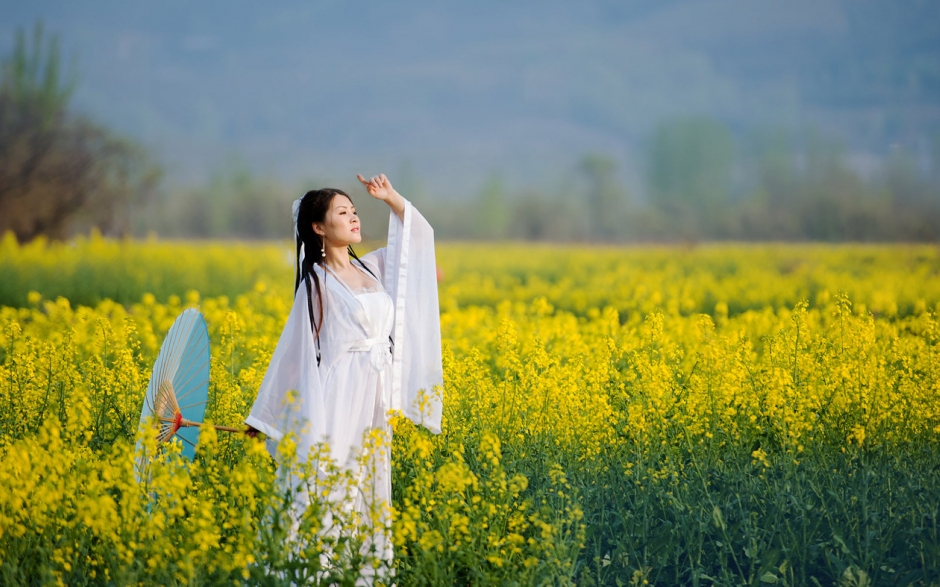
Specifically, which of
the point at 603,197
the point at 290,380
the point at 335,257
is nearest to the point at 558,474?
→ the point at 290,380

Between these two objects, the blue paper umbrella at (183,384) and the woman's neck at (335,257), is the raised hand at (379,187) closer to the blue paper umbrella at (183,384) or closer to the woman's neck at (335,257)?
the woman's neck at (335,257)

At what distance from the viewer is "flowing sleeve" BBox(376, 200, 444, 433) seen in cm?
354

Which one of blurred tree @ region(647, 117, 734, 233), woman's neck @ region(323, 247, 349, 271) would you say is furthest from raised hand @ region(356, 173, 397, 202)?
blurred tree @ region(647, 117, 734, 233)

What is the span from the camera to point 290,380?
11.1 ft

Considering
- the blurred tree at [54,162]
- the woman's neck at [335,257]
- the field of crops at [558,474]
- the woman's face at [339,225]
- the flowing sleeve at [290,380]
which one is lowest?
the field of crops at [558,474]

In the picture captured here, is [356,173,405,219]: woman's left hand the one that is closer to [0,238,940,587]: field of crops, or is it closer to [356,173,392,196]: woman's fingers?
[356,173,392,196]: woman's fingers

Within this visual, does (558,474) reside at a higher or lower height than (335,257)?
lower

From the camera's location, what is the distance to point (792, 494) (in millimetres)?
3553

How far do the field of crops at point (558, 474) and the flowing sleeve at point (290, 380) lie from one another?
167mm

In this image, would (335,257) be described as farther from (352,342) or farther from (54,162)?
(54,162)

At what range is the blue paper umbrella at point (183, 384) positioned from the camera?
361cm

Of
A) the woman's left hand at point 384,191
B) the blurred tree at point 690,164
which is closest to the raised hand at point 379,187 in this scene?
the woman's left hand at point 384,191

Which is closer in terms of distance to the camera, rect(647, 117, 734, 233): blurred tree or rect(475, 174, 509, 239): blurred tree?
rect(647, 117, 734, 233): blurred tree

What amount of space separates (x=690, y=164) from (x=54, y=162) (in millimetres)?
24769
